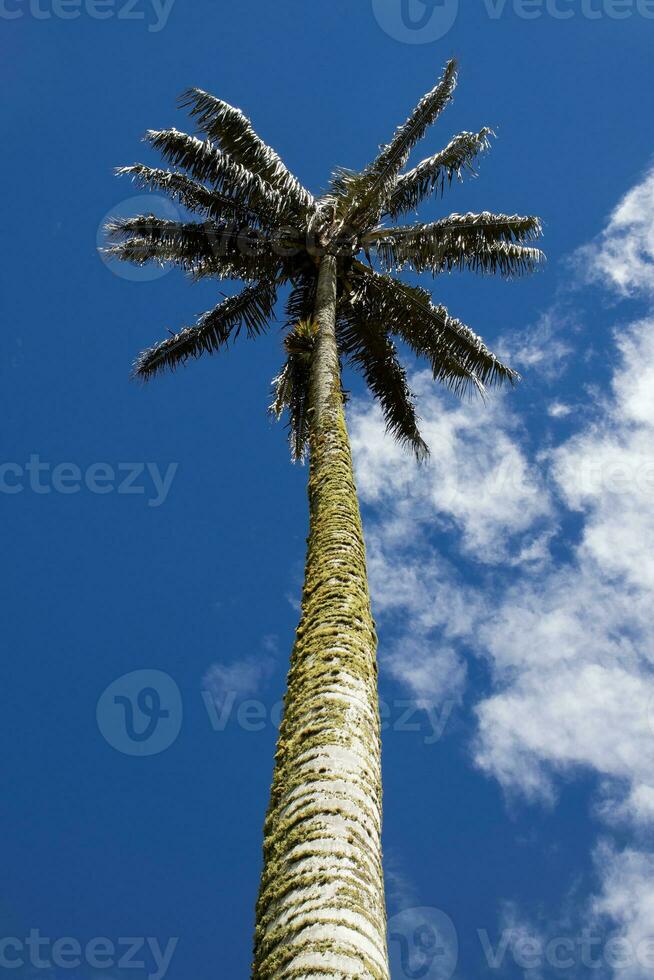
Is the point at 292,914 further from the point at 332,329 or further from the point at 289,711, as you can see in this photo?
the point at 332,329

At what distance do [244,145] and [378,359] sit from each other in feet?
13.3

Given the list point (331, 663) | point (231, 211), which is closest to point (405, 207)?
point (231, 211)

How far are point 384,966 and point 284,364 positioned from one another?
442 inches

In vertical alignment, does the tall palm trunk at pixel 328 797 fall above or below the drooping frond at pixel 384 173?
below

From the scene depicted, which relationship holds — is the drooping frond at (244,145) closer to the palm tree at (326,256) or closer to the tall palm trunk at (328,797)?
the palm tree at (326,256)

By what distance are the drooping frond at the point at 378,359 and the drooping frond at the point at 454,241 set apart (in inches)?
39.5

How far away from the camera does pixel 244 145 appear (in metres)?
12.3

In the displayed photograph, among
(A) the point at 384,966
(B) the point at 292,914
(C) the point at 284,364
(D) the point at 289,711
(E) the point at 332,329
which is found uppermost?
(C) the point at 284,364

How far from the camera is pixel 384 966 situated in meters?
3.38

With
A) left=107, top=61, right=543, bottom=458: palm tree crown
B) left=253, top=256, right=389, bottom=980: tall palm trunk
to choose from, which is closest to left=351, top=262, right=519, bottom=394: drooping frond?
left=107, top=61, right=543, bottom=458: palm tree crown

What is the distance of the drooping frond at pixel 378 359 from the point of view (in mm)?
13172

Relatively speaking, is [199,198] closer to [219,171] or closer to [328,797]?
[219,171]

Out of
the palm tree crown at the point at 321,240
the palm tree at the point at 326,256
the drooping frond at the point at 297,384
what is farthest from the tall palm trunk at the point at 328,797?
the palm tree crown at the point at 321,240

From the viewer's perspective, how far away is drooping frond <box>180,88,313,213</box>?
12.1 meters
